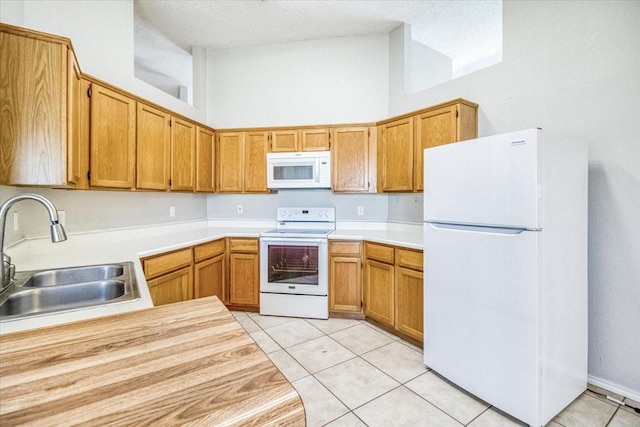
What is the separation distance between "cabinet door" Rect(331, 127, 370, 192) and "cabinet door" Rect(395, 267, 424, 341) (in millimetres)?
1097

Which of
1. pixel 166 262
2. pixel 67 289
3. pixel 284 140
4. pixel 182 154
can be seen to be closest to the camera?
pixel 67 289

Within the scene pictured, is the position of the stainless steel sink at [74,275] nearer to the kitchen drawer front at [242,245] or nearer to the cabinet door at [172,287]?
the cabinet door at [172,287]

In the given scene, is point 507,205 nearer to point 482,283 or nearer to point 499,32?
point 482,283

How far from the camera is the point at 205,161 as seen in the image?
11.1 feet

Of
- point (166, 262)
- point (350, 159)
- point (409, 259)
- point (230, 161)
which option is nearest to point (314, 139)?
point (350, 159)

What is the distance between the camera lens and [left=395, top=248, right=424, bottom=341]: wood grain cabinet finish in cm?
243

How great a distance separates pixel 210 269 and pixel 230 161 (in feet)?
4.29

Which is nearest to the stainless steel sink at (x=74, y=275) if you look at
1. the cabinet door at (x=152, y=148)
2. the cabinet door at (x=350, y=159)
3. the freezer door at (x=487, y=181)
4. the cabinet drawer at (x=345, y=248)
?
the cabinet door at (x=152, y=148)

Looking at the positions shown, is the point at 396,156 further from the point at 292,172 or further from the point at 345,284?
the point at 345,284

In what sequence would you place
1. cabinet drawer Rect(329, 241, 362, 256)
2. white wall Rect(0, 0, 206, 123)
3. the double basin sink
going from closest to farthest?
the double basin sink
white wall Rect(0, 0, 206, 123)
cabinet drawer Rect(329, 241, 362, 256)

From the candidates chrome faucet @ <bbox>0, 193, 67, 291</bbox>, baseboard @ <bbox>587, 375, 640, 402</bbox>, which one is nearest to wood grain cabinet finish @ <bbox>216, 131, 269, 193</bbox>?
chrome faucet @ <bbox>0, 193, 67, 291</bbox>

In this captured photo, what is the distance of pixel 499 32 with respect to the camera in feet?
10.4

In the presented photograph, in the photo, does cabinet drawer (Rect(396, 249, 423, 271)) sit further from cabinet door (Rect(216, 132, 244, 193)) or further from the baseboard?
cabinet door (Rect(216, 132, 244, 193))

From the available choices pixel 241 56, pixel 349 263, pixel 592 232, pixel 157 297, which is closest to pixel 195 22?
pixel 241 56
